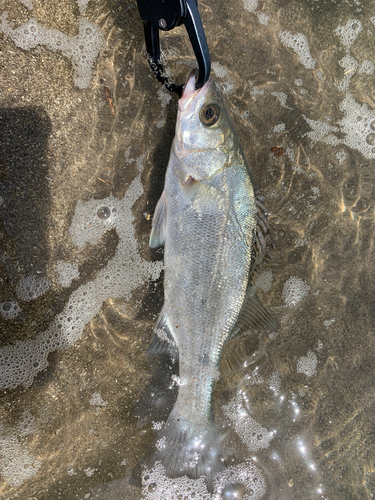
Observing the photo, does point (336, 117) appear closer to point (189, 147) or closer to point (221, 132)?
point (221, 132)

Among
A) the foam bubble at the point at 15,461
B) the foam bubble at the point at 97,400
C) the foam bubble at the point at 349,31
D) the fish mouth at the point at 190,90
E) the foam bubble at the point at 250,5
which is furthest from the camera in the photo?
the foam bubble at the point at 349,31

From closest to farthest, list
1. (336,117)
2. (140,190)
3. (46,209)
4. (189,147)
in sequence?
(189,147), (46,209), (140,190), (336,117)

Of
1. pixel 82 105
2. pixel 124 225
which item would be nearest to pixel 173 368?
pixel 124 225

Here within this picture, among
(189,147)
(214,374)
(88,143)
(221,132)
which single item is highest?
(221,132)

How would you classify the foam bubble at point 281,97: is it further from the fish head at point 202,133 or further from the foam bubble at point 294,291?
Answer: the foam bubble at point 294,291

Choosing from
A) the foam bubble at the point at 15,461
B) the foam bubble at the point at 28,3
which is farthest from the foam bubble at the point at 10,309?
the foam bubble at the point at 28,3

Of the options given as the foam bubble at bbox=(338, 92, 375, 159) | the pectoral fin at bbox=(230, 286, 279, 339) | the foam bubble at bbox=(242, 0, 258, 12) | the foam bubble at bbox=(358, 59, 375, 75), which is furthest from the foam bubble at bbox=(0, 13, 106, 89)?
the foam bubble at bbox=(358, 59, 375, 75)

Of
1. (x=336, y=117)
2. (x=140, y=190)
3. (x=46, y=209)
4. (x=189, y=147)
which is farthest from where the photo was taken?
(x=336, y=117)
